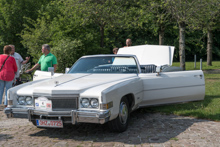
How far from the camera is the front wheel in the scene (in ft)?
17.8

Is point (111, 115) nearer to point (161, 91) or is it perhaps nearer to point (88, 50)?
point (161, 91)

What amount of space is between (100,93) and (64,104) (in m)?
0.69

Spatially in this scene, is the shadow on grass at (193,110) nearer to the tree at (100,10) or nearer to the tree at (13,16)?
the tree at (100,10)

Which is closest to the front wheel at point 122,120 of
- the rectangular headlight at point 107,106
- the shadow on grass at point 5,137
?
the rectangular headlight at point 107,106

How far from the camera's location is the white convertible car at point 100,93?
4.98 m

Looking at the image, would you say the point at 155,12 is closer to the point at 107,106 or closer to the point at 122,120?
the point at 122,120

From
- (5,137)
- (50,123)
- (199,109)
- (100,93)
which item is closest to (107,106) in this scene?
(100,93)

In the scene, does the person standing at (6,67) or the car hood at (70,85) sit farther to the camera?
the person standing at (6,67)

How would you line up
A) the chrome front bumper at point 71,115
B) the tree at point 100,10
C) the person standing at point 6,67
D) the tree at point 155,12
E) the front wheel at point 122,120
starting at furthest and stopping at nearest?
the tree at point 100,10
the tree at point 155,12
the person standing at point 6,67
the front wheel at point 122,120
the chrome front bumper at point 71,115

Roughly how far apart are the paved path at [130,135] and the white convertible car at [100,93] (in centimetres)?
33

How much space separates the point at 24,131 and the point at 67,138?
115 cm

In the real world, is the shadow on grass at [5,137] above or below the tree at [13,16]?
below

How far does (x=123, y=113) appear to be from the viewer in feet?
18.4

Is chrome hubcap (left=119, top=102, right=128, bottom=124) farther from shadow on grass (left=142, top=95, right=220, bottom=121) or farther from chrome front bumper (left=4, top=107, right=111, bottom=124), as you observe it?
shadow on grass (left=142, top=95, right=220, bottom=121)
